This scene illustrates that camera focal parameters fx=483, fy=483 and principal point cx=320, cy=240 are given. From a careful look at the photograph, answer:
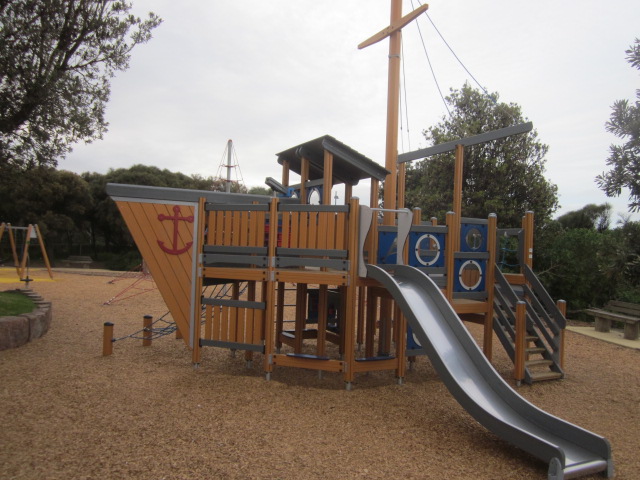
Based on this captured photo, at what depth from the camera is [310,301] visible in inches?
334

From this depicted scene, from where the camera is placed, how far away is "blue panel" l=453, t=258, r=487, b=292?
6.97 m

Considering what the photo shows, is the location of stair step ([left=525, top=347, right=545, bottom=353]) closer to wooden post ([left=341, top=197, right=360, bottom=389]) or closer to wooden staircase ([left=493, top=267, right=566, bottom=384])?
wooden staircase ([left=493, top=267, right=566, bottom=384])

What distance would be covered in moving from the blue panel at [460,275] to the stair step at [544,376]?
1393mm

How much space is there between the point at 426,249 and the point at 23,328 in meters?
6.62

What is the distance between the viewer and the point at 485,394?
468 centimetres

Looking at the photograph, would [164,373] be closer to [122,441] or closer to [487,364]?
[122,441]

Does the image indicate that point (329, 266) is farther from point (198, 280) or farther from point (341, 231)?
point (198, 280)

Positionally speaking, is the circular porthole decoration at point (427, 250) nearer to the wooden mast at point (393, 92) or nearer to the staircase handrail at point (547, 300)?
the wooden mast at point (393, 92)

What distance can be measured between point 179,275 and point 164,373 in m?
1.35

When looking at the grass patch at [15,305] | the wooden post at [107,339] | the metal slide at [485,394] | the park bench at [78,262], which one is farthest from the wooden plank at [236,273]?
the park bench at [78,262]

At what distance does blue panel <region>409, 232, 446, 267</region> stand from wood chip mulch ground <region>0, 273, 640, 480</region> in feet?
5.44

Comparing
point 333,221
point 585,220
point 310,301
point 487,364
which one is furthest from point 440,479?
point 585,220

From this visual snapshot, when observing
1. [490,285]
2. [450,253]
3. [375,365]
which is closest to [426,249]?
[450,253]

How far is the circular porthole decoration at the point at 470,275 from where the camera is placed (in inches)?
276
